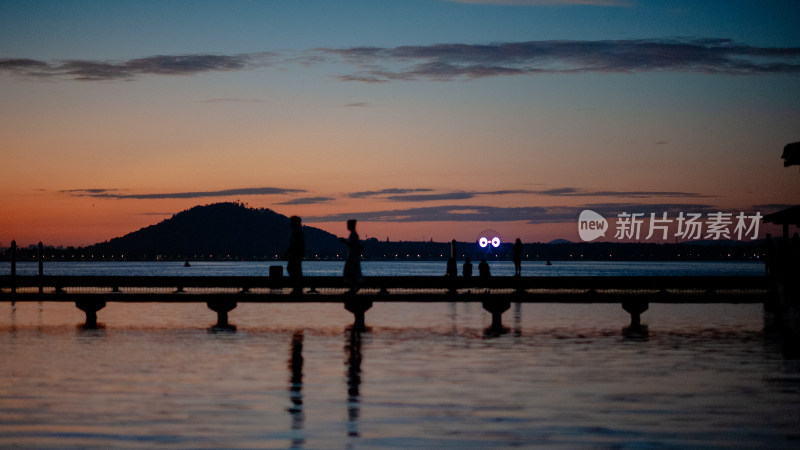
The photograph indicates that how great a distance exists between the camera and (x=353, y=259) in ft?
87.5

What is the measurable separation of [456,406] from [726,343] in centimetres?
1294

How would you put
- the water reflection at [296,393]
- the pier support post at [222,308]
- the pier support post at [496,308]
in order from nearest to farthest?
1. the water reflection at [296,393]
2. the pier support post at [496,308]
3. the pier support post at [222,308]

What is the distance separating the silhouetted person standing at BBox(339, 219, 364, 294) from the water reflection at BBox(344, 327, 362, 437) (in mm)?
1455

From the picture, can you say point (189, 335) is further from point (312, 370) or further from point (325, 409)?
point (325, 409)

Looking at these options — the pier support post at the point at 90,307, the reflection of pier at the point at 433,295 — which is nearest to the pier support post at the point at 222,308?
the reflection of pier at the point at 433,295

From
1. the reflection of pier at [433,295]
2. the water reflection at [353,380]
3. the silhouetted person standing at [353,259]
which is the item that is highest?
the silhouetted person standing at [353,259]

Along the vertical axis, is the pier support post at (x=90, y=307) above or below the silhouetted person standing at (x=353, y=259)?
below

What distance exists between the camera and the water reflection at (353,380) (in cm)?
1178

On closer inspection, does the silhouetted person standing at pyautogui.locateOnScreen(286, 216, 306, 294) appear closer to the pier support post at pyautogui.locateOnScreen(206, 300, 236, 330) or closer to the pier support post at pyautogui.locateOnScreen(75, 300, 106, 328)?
the pier support post at pyautogui.locateOnScreen(206, 300, 236, 330)

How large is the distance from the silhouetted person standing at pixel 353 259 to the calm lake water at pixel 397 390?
1.53 meters

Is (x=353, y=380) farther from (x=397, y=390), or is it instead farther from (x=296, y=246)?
(x=296, y=246)

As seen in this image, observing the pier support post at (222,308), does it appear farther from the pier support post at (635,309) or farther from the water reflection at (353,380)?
the pier support post at (635,309)

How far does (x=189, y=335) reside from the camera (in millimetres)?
27328

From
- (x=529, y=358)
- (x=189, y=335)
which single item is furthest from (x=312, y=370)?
(x=189, y=335)
